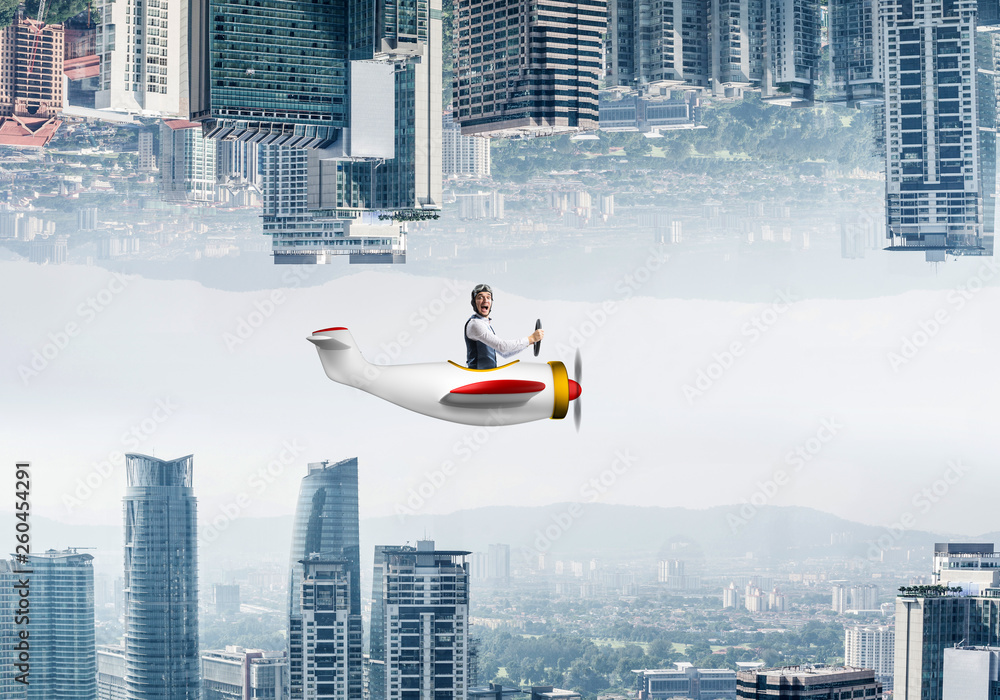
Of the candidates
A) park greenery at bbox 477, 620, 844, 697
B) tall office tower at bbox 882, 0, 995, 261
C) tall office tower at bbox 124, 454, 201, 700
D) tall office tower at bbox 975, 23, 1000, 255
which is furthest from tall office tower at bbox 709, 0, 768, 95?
tall office tower at bbox 124, 454, 201, 700

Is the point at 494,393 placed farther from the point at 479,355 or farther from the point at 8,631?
the point at 8,631

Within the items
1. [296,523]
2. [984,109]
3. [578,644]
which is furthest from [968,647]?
[578,644]

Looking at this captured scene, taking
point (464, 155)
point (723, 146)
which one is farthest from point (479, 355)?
point (723, 146)

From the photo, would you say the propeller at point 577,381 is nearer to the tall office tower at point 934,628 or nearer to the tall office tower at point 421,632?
the tall office tower at point 934,628

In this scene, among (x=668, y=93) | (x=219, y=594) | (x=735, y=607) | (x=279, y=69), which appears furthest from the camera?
(x=735, y=607)

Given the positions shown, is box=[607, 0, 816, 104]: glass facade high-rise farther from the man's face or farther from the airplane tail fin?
the airplane tail fin

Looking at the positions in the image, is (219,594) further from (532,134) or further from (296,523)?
(532,134)
